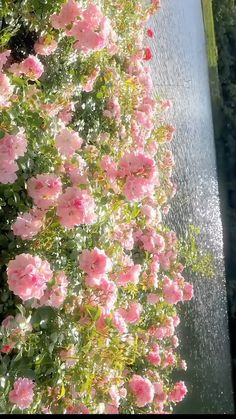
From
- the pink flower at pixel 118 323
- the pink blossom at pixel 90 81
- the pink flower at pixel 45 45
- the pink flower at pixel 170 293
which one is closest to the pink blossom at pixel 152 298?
the pink flower at pixel 170 293

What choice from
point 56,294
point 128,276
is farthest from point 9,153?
point 128,276

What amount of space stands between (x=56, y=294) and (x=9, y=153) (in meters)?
0.47

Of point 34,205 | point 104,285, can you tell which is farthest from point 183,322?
point 34,205

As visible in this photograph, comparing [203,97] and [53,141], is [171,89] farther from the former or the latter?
[53,141]

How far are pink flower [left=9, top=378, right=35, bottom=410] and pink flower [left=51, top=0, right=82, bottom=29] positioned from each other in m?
1.36

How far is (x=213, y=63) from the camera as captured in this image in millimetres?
7129

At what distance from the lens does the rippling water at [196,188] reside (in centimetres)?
493

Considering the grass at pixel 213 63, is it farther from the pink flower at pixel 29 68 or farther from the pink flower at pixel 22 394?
the pink flower at pixel 22 394

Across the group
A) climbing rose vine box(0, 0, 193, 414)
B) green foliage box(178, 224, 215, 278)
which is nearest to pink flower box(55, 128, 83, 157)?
climbing rose vine box(0, 0, 193, 414)

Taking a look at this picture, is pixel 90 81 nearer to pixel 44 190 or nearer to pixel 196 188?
pixel 44 190

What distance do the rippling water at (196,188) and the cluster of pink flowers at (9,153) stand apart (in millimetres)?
2930

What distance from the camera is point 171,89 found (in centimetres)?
554

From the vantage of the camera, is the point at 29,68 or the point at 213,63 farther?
the point at 213,63

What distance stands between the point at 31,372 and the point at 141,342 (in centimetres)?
122
